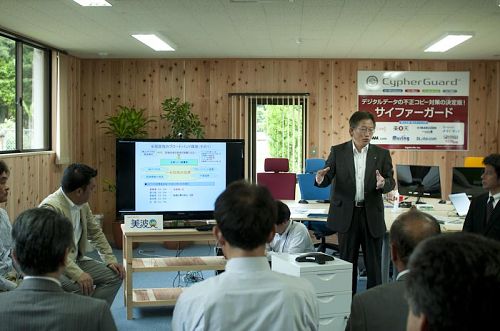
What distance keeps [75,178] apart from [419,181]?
3.75 metres

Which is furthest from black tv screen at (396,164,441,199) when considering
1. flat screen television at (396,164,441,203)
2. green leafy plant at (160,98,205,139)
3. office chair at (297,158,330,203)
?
green leafy plant at (160,98,205,139)

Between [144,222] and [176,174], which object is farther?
[176,174]

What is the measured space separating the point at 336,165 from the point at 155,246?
4.25 metres

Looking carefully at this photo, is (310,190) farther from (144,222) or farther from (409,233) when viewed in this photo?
(409,233)

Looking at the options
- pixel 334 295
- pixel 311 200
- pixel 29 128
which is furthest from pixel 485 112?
pixel 29 128

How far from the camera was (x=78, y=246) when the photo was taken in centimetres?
388

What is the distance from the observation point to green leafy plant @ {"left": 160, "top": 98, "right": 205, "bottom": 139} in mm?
7945

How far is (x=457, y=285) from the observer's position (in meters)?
0.88

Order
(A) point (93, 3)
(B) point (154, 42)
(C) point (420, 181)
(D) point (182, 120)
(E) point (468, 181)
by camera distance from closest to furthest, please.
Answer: (A) point (93, 3), (E) point (468, 181), (C) point (420, 181), (B) point (154, 42), (D) point (182, 120)

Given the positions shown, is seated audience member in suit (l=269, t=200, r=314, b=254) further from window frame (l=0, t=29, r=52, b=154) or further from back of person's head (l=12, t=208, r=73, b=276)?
window frame (l=0, t=29, r=52, b=154)

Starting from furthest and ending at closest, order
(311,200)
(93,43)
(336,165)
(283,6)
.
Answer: (93,43) < (311,200) < (283,6) < (336,165)

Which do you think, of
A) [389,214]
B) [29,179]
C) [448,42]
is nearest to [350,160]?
[389,214]

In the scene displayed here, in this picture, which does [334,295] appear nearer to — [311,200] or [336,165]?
[336,165]

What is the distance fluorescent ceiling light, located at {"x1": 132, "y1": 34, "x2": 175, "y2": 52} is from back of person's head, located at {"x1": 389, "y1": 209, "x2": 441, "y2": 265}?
522 cm
